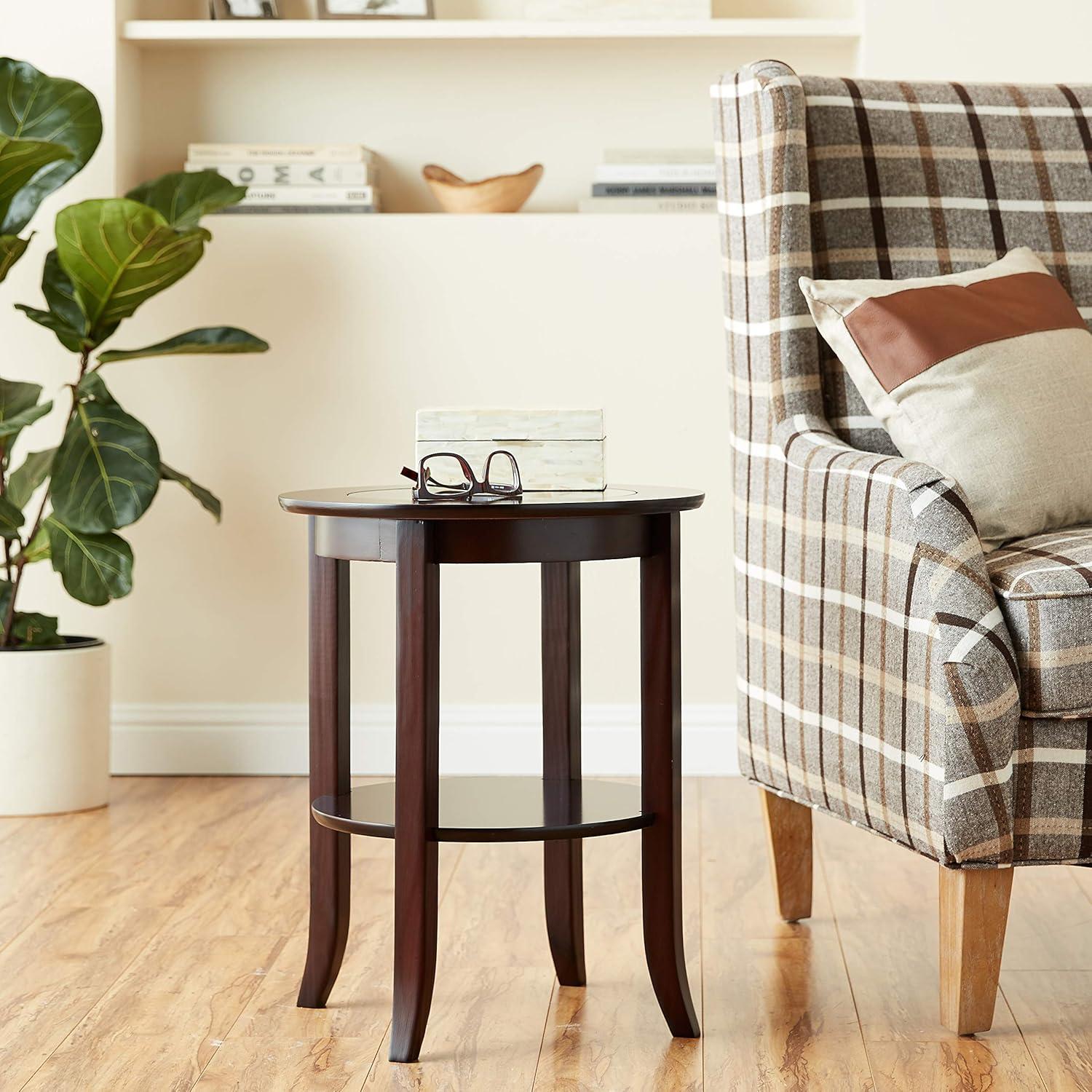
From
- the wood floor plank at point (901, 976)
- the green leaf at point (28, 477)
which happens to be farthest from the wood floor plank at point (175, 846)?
the wood floor plank at point (901, 976)

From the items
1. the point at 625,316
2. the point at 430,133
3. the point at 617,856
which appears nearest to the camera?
the point at 617,856

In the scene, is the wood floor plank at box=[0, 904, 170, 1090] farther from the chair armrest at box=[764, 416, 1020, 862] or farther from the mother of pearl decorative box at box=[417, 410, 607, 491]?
the chair armrest at box=[764, 416, 1020, 862]

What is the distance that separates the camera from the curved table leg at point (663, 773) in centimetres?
142

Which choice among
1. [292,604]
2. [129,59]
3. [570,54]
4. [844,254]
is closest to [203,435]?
[292,604]

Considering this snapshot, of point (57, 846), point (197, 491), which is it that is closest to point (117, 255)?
point (197, 491)

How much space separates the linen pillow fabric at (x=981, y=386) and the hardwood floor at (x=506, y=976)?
0.54 m

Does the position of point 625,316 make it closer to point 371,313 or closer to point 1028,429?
point 371,313

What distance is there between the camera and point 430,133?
9.23 feet

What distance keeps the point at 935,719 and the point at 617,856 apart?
88 cm

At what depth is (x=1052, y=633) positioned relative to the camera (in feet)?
4.36

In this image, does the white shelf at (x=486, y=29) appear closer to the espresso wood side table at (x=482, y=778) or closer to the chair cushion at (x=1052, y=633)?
the espresso wood side table at (x=482, y=778)

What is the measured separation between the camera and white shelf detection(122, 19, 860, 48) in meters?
2.61

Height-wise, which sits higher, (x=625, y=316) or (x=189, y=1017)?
(x=625, y=316)

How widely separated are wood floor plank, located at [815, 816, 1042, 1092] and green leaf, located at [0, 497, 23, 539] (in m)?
1.41
